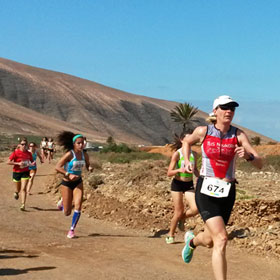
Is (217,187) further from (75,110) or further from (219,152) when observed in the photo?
(75,110)

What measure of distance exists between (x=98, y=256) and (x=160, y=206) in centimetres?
486

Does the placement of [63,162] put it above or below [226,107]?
below

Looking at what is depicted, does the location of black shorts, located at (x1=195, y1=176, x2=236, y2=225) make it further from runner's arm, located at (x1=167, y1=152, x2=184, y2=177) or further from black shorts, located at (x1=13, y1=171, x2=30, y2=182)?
black shorts, located at (x1=13, y1=171, x2=30, y2=182)

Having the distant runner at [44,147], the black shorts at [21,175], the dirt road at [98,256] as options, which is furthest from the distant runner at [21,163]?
the distant runner at [44,147]

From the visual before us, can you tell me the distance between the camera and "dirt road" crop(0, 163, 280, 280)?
747 centimetres

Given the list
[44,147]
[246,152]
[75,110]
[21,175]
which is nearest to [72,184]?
[21,175]

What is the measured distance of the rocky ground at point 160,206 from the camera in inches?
396

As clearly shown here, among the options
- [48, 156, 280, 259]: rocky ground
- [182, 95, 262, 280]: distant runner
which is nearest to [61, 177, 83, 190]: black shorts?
[48, 156, 280, 259]: rocky ground

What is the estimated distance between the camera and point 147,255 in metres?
8.88

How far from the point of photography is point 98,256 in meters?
8.67

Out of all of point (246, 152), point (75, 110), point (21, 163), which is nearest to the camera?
point (246, 152)

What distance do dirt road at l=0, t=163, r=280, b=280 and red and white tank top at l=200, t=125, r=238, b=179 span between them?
1.97 meters

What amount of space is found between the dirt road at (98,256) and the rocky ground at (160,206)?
43 cm

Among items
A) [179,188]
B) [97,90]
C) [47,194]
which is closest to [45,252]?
[179,188]
